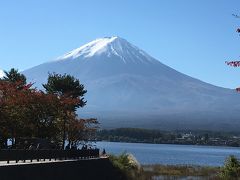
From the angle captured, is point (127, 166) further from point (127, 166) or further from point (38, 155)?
point (38, 155)

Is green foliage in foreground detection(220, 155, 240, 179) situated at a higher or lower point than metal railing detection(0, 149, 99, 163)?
lower

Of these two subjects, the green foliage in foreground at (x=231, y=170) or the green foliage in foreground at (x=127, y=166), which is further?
the green foliage in foreground at (x=231, y=170)

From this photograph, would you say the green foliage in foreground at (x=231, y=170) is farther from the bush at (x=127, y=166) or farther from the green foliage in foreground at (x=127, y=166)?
the bush at (x=127, y=166)

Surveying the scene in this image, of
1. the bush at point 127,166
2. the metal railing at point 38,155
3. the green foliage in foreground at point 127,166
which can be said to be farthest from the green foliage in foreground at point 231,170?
the metal railing at point 38,155

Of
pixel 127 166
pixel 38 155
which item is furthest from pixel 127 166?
pixel 38 155

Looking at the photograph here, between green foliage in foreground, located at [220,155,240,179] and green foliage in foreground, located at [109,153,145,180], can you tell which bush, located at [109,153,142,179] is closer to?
green foliage in foreground, located at [109,153,145,180]

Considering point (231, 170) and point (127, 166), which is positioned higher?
point (127, 166)

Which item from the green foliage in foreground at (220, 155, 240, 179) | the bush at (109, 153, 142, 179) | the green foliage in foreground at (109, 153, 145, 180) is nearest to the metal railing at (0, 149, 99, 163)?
the green foliage in foreground at (109, 153, 145, 180)

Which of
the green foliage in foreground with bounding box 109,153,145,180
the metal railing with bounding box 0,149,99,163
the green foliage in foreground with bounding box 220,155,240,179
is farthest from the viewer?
the green foliage in foreground with bounding box 220,155,240,179

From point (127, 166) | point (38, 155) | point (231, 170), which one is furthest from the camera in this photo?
point (127, 166)

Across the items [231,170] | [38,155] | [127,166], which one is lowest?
[231,170]

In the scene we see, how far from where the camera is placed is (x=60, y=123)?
62.5 meters

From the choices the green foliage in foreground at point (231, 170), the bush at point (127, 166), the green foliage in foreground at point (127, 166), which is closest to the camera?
the green foliage in foreground at point (127, 166)

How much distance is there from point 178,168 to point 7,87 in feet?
109
